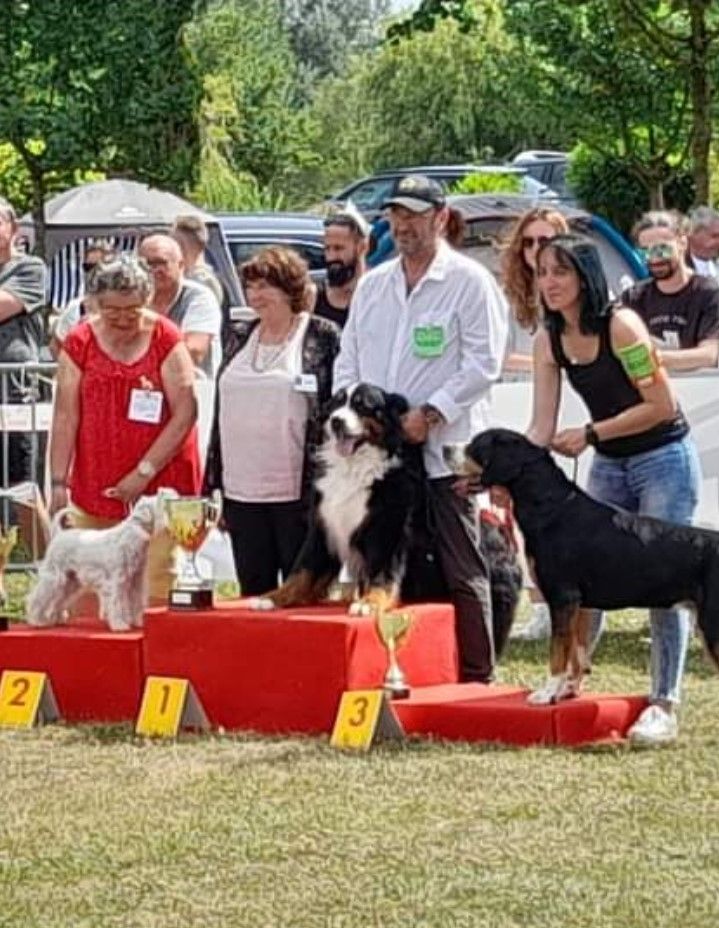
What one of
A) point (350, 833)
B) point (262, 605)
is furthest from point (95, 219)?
point (350, 833)

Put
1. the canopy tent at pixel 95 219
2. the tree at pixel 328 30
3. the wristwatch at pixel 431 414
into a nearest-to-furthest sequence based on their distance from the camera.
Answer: the wristwatch at pixel 431 414
the canopy tent at pixel 95 219
the tree at pixel 328 30

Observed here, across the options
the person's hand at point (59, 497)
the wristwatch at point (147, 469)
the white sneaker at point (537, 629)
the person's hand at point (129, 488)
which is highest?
the wristwatch at point (147, 469)

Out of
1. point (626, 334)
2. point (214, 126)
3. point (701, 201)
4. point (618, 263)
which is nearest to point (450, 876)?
point (626, 334)

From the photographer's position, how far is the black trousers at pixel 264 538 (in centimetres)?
723

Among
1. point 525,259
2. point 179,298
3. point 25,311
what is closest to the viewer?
point 525,259

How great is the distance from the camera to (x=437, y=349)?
675cm

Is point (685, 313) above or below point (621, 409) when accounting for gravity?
above

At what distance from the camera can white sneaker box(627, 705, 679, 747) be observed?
249 inches

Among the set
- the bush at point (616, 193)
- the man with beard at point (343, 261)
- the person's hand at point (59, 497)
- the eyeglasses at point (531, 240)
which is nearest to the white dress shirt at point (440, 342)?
the eyeglasses at point (531, 240)

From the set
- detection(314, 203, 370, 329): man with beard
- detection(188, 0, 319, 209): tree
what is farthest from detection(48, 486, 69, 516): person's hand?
detection(188, 0, 319, 209): tree

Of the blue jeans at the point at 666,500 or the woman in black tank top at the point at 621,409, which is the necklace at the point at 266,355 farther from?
the blue jeans at the point at 666,500

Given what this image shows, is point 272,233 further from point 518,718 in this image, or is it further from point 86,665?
point 518,718

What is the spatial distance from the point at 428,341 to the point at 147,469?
110 centimetres

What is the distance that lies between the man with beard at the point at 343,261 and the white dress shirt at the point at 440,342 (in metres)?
1.24
